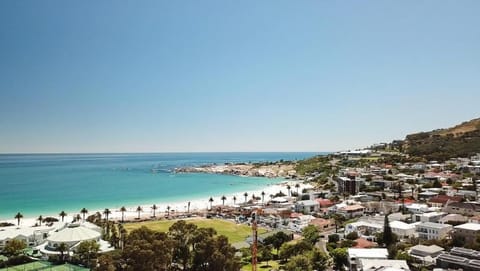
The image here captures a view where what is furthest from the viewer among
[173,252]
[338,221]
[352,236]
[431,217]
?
[338,221]

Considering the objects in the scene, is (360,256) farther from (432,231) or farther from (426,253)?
(432,231)

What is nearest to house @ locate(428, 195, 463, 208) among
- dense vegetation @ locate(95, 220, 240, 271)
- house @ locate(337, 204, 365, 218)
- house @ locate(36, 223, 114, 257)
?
house @ locate(337, 204, 365, 218)

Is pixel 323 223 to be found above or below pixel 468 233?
below

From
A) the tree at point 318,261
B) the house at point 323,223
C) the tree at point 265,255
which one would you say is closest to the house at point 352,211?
the house at point 323,223

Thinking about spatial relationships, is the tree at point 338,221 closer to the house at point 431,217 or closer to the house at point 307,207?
the house at point 307,207

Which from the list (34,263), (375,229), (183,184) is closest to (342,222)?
(375,229)

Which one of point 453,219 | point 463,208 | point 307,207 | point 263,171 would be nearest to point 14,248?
point 307,207
